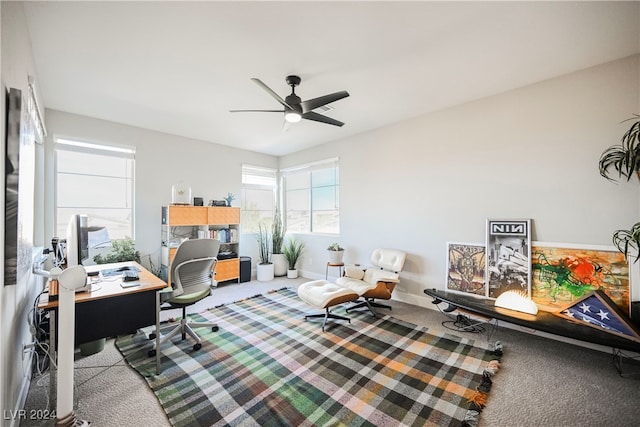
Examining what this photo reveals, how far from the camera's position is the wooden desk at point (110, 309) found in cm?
185

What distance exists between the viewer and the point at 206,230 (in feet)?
15.5

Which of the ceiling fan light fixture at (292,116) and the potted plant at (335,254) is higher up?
the ceiling fan light fixture at (292,116)

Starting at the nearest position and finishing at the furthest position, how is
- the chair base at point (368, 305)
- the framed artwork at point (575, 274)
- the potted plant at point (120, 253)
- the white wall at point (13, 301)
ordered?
the white wall at point (13, 301) → the framed artwork at point (575, 274) → the chair base at point (368, 305) → the potted plant at point (120, 253)

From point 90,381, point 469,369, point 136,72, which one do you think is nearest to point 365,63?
point 136,72

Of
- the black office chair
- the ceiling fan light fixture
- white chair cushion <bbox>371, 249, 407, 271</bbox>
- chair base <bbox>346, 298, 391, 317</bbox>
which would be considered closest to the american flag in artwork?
white chair cushion <bbox>371, 249, 407, 271</bbox>

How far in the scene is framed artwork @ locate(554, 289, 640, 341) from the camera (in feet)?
6.87

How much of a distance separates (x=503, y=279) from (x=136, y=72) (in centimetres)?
459

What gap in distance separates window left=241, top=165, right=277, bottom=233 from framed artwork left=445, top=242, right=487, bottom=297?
3.87 m

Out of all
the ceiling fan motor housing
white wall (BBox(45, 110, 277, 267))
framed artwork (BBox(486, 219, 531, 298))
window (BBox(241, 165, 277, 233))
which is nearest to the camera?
the ceiling fan motor housing

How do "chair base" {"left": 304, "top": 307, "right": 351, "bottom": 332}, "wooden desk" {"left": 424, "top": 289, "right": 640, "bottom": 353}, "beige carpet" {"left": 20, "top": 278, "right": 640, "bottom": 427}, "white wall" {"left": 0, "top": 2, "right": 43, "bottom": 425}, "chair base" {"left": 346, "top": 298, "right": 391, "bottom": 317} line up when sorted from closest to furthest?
"white wall" {"left": 0, "top": 2, "right": 43, "bottom": 425}, "beige carpet" {"left": 20, "top": 278, "right": 640, "bottom": 427}, "wooden desk" {"left": 424, "top": 289, "right": 640, "bottom": 353}, "chair base" {"left": 304, "top": 307, "right": 351, "bottom": 332}, "chair base" {"left": 346, "top": 298, "right": 391, "bottom": 317}

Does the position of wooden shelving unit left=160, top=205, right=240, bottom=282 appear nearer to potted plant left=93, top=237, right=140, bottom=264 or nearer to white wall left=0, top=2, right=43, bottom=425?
potted plant left=93, top=237, right=140, bottom=264

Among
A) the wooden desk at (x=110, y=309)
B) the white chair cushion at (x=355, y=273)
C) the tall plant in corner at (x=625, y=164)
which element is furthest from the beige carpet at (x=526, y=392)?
the white chair cushion at (x=355, y=273)

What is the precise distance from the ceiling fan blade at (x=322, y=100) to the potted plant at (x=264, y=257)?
11.5 feet

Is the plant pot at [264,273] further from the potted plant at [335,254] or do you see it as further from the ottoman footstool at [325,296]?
the ottoman footstool at [325,296]
